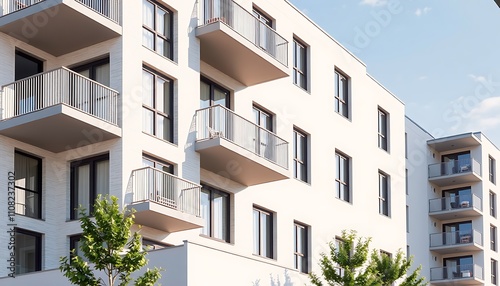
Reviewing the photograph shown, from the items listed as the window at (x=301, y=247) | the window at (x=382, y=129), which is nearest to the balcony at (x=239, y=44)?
the window at (x=301, y=247)

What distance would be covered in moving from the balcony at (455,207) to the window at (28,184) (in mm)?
34530

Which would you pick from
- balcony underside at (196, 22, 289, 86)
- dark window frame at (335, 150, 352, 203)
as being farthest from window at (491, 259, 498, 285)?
balcony underside at (196, 22, 289, 86)

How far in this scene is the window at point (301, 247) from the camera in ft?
99.4

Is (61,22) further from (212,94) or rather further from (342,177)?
(342,177)

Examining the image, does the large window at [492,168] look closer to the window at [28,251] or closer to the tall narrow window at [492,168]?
the tall narrow window at [492,168]

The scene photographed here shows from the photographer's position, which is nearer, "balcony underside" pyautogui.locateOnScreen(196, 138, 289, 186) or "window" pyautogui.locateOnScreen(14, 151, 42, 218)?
"window" pyautogui.locateOnScreen(14, 151, 42, 218)

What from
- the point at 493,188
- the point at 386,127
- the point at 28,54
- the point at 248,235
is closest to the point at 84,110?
the point at 28,54

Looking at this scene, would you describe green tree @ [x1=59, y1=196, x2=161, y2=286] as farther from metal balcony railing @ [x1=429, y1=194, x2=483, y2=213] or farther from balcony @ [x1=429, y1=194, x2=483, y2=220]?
metal balcony railing @ [x1=429, y1=194, x2=483, y2=213]

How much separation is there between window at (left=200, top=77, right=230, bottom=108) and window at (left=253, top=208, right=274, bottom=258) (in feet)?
11.8

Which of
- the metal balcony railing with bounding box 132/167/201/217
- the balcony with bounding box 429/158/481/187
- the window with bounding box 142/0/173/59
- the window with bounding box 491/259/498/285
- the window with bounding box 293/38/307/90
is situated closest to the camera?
the metal balcony railing with bounding box 132/167/201/217

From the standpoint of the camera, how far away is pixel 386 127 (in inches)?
1505

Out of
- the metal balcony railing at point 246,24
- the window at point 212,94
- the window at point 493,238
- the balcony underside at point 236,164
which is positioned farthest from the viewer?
the window at point 493,238

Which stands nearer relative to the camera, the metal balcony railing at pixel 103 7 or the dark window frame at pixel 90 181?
the metal balcony railing at pixel 103 7

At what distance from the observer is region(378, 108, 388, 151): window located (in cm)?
3750
